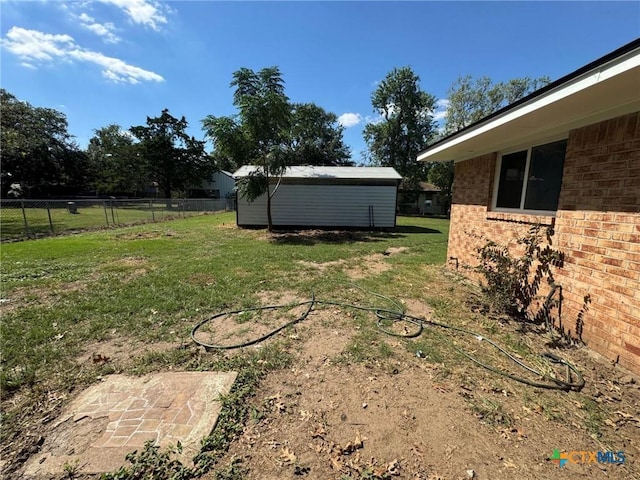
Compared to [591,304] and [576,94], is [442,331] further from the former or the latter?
[576,94]

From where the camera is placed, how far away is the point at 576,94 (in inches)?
102

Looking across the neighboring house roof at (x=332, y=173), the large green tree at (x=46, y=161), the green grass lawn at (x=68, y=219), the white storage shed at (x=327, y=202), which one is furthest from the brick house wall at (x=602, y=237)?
the large green tree at (x=46, y=161)

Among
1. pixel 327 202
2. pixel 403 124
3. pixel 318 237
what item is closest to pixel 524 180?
pixel 318 237

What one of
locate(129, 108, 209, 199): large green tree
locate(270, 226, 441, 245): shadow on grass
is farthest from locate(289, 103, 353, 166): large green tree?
locate(270, 226, 441, 245): shadow on grass

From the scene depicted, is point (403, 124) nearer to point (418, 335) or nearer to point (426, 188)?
point (426, 188)

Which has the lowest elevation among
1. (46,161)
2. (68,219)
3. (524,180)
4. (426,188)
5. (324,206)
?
(68,219)

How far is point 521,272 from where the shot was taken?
4082mm

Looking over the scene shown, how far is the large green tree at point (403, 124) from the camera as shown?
27891mm

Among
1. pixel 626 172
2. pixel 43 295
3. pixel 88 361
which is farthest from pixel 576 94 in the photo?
pixel 43 295

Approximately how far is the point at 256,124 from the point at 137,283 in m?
7.33

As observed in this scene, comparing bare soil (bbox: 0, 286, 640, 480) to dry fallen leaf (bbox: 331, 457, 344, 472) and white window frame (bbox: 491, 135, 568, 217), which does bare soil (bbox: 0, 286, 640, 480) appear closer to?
dry fallen leaf (bbox: 331, 457, 344, 472)

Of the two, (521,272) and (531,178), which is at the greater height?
(531,178)

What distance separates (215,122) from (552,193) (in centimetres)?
1065

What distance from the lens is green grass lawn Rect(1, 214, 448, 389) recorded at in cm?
318
